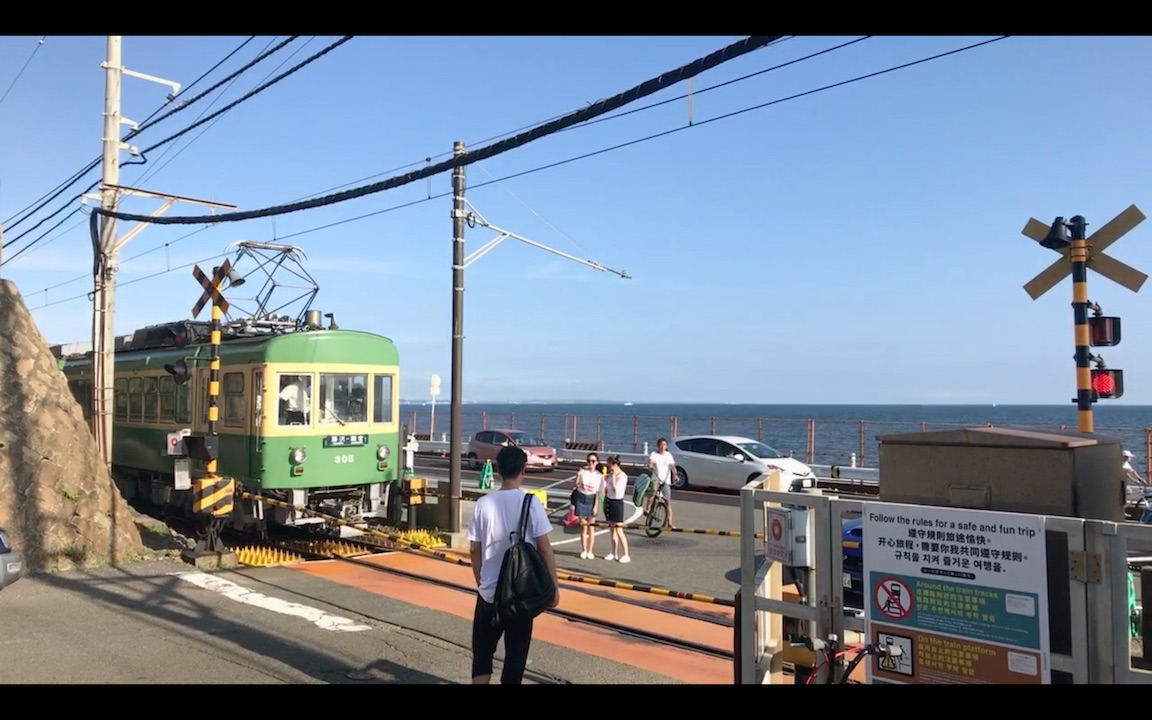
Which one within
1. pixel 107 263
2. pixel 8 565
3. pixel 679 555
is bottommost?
pixel 679 555

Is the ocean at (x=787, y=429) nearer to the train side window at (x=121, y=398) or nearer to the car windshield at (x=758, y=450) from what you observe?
the car windshield at (x=758, y=450)

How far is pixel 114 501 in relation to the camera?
1130 centimetres

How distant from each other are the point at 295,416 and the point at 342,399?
0.81 meters

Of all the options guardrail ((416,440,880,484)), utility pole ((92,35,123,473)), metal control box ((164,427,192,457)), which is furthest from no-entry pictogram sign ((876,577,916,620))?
guardrail ((416,440,880,484))

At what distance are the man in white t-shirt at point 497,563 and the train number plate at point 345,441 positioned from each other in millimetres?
8393

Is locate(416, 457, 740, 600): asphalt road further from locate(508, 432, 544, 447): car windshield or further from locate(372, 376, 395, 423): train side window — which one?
locate(508, 432, 544, 447): car windshield

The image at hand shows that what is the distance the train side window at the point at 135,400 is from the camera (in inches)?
636

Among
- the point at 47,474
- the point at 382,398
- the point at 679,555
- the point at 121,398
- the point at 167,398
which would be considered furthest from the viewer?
the point at 121,398

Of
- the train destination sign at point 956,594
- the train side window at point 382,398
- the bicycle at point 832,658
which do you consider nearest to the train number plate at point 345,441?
the train side window at point 382,398

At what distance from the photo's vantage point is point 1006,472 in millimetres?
4074

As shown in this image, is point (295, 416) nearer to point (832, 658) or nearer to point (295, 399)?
point (295, 399)

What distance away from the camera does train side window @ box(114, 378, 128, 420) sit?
1683 centimetres

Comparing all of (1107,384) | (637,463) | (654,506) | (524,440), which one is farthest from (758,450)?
(1107,384)
